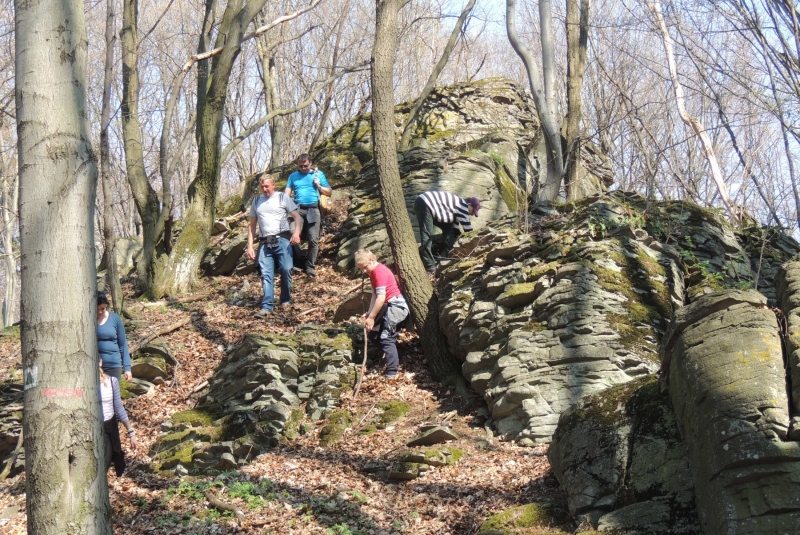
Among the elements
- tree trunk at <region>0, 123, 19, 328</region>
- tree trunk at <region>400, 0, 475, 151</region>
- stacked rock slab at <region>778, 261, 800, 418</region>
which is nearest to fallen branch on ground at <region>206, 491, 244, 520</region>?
stacked rock slab at <region>778, 261, 800, 418</region>

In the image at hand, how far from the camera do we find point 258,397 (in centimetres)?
876

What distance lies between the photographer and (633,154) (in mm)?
24672

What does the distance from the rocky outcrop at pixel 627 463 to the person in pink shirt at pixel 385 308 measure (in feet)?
10.7

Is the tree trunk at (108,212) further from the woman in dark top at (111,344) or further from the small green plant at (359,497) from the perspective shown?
the small green plant at (359,497)

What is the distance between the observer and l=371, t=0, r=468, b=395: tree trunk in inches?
371

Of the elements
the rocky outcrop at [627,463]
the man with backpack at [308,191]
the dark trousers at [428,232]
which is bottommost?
the rocky outcrop at [627,463]

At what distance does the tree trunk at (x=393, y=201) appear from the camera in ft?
30.9

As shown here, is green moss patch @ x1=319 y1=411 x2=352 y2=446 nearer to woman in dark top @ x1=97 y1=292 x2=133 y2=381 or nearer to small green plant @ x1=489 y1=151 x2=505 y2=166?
woman in dark top @ x1=97 y1=292 x2=133 y2=381

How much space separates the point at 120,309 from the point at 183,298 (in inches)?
71.7

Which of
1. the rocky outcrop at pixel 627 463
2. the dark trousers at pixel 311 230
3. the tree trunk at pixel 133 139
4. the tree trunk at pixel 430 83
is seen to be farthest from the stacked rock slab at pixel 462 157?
the rocky outcrop at pixel 627 463

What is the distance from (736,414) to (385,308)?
5379 mm

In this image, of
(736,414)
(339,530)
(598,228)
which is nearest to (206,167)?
(598,228)

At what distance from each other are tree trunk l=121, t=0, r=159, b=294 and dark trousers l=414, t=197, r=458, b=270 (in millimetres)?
5254

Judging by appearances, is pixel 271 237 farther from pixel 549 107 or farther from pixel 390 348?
pixel 549 107
